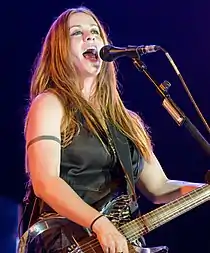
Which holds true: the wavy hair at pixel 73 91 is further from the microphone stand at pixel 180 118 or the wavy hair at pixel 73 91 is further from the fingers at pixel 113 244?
the fingers at pixel 113 244

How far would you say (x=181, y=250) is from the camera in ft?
10.7

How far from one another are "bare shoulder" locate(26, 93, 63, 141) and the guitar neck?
0.36 meters

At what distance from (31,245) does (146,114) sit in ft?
5.08

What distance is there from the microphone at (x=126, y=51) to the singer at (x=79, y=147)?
220 mm

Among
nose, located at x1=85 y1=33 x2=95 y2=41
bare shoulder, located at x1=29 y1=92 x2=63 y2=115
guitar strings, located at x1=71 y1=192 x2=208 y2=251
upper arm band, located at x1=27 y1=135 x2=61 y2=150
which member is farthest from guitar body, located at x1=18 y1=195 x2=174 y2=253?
nose, located at x1=85 y1=33 x2=95 y2=41

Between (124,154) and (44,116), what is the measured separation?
312 mm

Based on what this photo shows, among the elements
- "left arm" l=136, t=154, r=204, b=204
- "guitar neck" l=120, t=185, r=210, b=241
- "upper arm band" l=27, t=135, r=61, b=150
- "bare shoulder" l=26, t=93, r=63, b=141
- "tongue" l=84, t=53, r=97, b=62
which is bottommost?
"guitar neck" l=120, t=185, r=210, b=241

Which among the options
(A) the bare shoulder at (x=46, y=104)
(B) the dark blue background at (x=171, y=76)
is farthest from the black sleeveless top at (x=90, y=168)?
(B) the dark blue background at (x=171, y=76)

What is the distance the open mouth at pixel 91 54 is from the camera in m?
2.16

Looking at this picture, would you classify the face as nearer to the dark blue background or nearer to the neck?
the neck

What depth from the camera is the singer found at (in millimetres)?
1755

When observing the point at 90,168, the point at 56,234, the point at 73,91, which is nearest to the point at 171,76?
the point at 73,91

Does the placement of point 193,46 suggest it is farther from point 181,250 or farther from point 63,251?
point 63,251

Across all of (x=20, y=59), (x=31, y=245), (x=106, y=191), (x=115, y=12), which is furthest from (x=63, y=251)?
(x=115, y=12)
